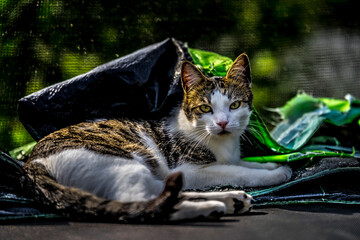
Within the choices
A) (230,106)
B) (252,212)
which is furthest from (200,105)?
(252,212)

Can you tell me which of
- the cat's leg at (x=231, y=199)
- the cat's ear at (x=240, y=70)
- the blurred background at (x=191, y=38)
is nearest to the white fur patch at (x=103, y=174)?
the cat's leg at (x=231, y=199)

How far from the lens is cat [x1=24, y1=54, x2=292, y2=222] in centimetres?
90

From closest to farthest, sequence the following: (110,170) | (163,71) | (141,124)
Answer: (110,170), (141,124), (163,71)

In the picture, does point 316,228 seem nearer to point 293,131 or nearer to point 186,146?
point 186,146

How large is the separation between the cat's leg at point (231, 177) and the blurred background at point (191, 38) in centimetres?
123

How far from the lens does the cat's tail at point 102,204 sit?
0.85m

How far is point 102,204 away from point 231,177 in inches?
24.0

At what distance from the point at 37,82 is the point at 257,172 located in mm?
1450

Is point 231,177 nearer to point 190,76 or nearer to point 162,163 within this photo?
point 162,163

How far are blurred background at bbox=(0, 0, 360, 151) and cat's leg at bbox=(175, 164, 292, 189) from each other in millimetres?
1228

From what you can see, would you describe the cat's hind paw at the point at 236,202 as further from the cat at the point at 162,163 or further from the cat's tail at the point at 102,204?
the cat's tail at the point at 102,204

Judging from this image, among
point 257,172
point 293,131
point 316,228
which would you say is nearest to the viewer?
point 316,228

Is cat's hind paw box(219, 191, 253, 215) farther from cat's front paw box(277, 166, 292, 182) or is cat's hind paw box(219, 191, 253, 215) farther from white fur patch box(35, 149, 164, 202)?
cat's front paw box(277, 166, 292, 182)

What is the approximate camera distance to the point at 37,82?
213cm
